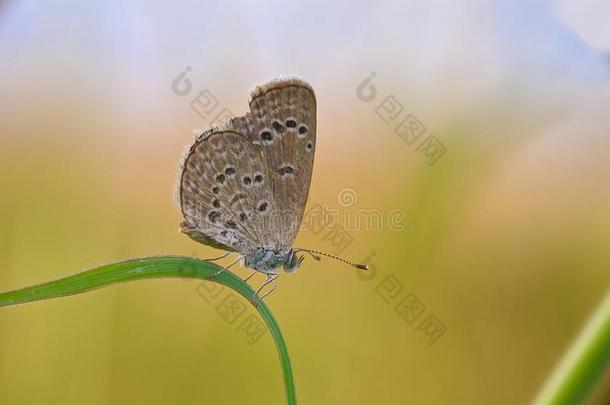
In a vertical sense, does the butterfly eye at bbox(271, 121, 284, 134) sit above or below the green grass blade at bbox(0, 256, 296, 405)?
above

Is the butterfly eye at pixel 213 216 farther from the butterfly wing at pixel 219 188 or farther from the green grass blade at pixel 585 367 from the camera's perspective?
the green grass blade at pixel 585 367

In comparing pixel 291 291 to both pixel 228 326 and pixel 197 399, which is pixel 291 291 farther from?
pixel 197 399

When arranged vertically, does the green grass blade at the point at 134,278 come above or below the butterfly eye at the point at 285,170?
below

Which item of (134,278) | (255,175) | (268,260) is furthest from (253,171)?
(134,278)

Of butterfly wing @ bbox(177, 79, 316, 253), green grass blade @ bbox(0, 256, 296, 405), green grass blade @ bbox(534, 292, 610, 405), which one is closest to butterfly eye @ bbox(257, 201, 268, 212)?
butterfly wing @ bbox(177, 79, 316, 253)

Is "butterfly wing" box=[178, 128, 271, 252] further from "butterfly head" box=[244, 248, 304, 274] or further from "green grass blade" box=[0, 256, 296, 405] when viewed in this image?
"green grass blade" box=[0, 256, 296, 405]

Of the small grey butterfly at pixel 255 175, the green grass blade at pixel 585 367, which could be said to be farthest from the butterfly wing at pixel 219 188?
the green grass blade at pixel 585 367

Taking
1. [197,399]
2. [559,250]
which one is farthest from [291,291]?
[559,250]
